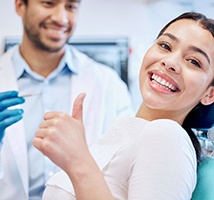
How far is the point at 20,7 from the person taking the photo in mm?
1574

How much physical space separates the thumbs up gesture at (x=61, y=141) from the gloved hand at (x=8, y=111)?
2.48 feet

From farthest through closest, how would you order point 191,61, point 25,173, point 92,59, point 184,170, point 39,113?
1. point 92,59
2. point 39,113
3. point 25,173
4. point 191,61
5. point 184,170

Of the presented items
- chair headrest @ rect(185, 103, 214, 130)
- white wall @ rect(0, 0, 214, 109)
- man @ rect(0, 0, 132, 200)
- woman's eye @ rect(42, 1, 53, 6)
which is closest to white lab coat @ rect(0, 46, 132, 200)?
man @ rect(0, 0, 132, 200)

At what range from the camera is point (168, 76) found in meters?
0.80

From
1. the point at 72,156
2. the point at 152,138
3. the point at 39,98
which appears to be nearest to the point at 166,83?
the point at 152,138

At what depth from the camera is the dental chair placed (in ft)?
2.52

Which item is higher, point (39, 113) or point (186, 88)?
point (186, 88)

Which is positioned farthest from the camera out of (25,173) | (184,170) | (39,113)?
(39,113)

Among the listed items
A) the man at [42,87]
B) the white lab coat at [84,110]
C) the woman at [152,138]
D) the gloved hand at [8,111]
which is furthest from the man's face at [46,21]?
the woman at [152,138]

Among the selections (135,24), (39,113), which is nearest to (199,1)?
(135,24)

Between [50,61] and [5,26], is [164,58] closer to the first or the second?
[50,61]

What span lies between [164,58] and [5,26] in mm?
1015

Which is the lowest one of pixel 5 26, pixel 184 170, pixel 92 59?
pixel 92 59

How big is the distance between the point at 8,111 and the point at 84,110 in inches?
13.2
